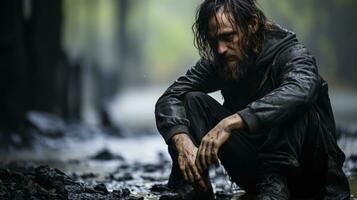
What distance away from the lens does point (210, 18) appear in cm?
389

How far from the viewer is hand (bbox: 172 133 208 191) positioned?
375 centimetres

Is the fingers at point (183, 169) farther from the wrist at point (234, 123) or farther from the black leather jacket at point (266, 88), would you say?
the wrist at point (234, 123)

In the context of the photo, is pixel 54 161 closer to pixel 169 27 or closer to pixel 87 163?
pixel 87 163

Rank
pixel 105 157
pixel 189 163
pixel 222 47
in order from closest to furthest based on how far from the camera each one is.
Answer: pixel 189 163 → pixel 222 47 → pixel 105 157

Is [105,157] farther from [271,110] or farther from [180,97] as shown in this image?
[271,110]

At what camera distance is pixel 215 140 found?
363 cm

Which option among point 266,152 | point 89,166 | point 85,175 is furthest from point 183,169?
point 89,166

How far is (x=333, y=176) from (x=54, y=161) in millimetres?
4444

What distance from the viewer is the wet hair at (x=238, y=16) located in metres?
3.86

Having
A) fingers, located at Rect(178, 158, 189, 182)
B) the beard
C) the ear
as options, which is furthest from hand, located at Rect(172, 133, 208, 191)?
the ear

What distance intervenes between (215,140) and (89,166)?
3.72 metres

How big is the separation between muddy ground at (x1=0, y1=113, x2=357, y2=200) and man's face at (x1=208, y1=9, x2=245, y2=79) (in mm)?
799

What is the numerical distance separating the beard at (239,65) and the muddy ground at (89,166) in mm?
741

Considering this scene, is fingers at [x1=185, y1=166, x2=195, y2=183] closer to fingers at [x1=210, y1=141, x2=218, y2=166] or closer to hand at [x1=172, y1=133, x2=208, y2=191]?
hand at [x1=172, y1=133, x2=208, y2=191]
